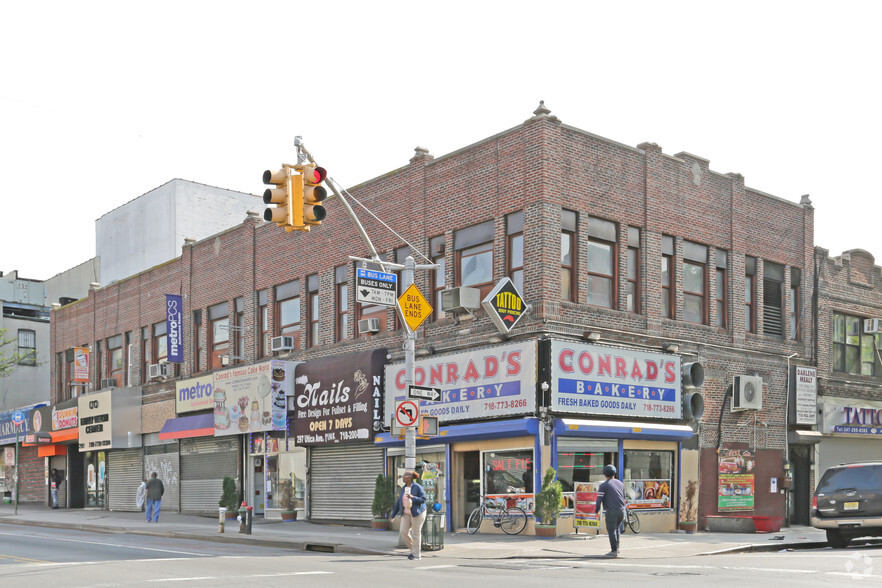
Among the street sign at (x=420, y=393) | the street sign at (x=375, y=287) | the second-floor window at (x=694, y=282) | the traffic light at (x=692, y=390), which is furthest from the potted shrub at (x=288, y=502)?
the second-floor window at (x=694, y=282)

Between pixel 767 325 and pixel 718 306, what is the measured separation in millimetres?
2405

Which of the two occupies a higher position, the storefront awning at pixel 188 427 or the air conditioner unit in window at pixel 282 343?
the air conditioner unit in window at pixel 282 343

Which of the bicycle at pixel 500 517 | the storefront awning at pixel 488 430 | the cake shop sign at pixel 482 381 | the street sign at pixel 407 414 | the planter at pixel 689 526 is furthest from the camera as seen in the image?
the planter at pixel 689 526

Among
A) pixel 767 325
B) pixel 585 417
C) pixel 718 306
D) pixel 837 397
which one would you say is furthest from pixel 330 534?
pixel 837 397

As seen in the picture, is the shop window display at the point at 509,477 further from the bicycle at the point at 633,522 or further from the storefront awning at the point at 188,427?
the storefront awning at the point at 188,427

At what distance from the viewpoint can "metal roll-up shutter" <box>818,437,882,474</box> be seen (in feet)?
98.5

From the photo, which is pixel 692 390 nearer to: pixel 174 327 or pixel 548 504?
pixel 548 504

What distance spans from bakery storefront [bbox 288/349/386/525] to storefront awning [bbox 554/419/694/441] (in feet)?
20.6

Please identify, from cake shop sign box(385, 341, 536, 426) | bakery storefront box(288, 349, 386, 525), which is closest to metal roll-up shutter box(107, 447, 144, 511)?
bakery storefront box(288, 349, 386, 525)

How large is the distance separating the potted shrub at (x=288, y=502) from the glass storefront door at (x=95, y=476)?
1460 cm

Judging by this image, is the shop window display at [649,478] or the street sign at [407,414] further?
the shop window display at [649,478]

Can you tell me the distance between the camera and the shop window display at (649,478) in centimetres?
2433

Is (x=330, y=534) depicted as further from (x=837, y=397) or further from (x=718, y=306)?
(x=837, y=397)

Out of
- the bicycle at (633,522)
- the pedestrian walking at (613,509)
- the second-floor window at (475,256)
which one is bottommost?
the bicycle at (633,522)
